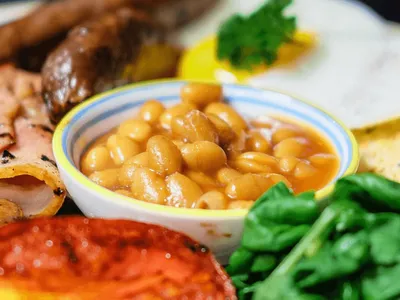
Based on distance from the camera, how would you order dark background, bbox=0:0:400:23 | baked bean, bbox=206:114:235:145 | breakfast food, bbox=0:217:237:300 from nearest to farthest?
breakfast food, bbox=0:217:237:300 < baked bean, bbox=206:114:235:145 < dark background, bbox=0:0:400:23

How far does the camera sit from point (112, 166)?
171 cm

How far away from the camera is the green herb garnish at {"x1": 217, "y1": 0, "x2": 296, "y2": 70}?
102 inches

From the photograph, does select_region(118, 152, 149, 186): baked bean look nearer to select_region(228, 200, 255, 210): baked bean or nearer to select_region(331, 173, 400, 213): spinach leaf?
select_region(228, 200, 255, 210): baked bean

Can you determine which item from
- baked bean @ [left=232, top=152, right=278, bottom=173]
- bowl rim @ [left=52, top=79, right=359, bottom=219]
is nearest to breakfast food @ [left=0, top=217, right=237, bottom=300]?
bowl rim @ [left=52, top=79, right=359, bottom=219]

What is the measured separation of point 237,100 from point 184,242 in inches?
36.6

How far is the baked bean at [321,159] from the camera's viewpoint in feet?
5.77

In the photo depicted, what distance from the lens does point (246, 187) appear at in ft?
4.95

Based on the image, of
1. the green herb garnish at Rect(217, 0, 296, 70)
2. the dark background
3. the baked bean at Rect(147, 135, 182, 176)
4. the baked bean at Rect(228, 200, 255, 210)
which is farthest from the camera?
the dark background

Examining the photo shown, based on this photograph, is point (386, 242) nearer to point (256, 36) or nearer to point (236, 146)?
point (236, 146)

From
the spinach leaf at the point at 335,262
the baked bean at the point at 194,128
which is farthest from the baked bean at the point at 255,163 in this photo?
the spinach leaf at the point at 335,262

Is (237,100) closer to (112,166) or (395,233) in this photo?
(112,166)

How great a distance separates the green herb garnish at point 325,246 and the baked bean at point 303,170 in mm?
253

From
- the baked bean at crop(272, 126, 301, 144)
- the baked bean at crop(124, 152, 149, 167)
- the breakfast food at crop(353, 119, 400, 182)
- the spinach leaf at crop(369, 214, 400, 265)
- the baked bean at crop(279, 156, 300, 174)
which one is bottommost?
the breakfast food at crop(353, 119, 400, 182)

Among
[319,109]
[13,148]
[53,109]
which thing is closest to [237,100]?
[319,109]
